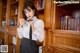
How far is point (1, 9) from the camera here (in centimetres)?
447

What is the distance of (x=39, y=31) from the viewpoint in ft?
7.36

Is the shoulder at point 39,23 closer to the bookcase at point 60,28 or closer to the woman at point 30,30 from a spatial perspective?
the woman at point 30,30

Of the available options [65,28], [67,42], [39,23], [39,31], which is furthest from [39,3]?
[67,42]

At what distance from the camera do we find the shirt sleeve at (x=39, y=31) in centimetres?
218

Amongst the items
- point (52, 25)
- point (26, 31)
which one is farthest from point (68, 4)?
point (26, 31)

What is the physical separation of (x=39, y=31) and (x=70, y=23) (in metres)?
0.57

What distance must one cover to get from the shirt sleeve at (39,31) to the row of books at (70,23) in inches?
13.4

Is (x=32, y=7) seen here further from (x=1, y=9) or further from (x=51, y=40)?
(x=1, y=9)

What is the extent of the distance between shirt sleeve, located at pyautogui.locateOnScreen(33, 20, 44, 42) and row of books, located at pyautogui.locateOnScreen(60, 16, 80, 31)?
340mm

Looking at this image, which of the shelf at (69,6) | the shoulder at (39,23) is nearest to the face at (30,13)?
the shoulder at (39,23)

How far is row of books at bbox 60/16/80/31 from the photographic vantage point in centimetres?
176

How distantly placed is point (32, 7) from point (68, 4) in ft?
2.34

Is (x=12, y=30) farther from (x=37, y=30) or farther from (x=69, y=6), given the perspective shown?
(x=69, y=6)

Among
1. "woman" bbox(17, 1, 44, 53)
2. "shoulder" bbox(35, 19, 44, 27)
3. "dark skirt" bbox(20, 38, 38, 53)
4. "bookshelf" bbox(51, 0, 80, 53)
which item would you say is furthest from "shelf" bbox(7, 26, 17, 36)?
"bookshelf" bbox(51, 0, 80, 53)
